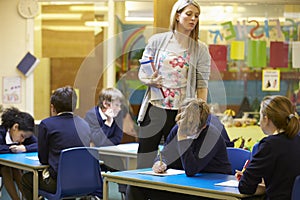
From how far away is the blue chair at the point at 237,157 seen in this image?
411 cm

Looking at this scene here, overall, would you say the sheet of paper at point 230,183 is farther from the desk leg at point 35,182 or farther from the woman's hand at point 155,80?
the desk leg at point 35,182

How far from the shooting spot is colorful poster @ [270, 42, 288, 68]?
7.16 meters

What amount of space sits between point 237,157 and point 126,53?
3196 millimetres

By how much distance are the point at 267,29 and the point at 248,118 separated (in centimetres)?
112

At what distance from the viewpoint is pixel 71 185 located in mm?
4520

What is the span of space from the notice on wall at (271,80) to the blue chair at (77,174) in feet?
10.3

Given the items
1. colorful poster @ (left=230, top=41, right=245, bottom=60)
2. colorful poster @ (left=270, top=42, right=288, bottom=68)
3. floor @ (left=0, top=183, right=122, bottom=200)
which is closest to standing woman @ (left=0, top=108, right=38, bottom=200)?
floor @ (left=0, top=183, right=122, bottom=200)

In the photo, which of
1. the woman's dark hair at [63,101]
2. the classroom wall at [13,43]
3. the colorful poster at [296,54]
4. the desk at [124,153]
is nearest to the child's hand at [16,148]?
the woman's dark hair at [63,101]

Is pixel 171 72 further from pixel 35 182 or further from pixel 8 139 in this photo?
pixel 8 139

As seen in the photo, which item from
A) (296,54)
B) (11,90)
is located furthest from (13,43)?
(296,54)

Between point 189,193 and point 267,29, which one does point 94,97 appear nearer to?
point 267,29

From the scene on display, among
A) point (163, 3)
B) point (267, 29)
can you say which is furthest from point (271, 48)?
point (163, 3)

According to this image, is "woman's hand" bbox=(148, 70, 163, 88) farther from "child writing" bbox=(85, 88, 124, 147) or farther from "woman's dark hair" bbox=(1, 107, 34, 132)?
"child writing" bbox=(85, 88, 124, 147)

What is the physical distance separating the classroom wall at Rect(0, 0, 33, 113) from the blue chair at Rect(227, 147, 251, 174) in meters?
3.70
